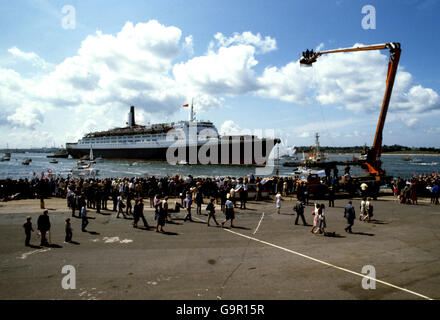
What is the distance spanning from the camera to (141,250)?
782cm

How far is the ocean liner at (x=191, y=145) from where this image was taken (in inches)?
2207

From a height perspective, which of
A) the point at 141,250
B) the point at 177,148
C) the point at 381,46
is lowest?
the point at 141,250

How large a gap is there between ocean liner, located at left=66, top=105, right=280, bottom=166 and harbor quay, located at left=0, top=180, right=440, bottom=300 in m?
44.6

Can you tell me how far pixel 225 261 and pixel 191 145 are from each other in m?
54.0

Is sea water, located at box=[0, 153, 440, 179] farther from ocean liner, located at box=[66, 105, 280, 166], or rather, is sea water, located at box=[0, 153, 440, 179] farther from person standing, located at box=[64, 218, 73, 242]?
person standing, located at box=[64, 218, 73, 242]

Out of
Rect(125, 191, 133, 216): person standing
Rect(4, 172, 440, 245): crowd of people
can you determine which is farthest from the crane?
Rect(125, 191, 133, 216): person standing

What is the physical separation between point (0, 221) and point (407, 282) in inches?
606

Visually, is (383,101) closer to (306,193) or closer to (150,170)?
(306,193)

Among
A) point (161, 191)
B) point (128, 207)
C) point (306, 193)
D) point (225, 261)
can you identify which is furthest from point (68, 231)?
point (306, 193)

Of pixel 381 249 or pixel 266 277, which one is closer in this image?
pixel 266 277

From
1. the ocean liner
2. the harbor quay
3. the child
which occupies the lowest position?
the harbor quay

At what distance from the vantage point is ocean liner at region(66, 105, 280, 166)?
5606 cm
